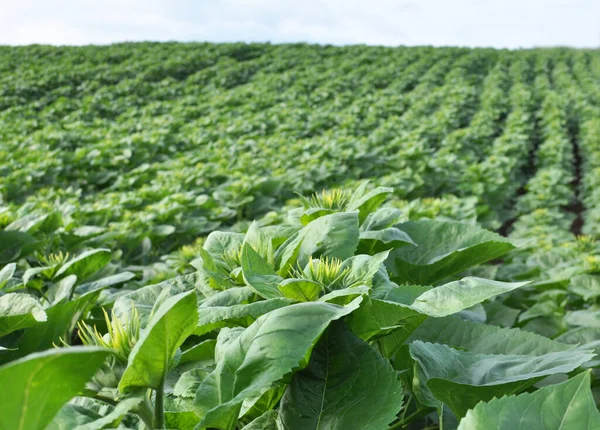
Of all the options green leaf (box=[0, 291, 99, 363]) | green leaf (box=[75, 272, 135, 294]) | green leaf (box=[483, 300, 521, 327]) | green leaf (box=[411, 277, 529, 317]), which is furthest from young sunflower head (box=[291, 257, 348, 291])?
green leaf (box=[483, 300, 521, 327])

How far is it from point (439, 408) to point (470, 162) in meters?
6.40

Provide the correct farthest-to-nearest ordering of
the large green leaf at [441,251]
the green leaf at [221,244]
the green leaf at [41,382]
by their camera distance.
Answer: the large green leaf at [441,251] → the green leaf at [221,244] → the green leaf at [41,382]

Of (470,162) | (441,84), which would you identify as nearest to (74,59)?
(441,84)

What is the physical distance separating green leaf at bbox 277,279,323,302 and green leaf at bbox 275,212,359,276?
0.38 ft

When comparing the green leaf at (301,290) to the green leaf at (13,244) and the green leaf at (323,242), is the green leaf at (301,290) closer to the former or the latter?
the green leaf at (323,242)

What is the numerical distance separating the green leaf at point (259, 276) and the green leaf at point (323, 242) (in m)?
0.04

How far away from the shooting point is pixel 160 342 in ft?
2.00

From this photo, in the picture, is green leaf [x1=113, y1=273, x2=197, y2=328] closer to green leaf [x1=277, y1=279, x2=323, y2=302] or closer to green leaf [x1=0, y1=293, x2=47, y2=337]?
green leaf [x1=0, y1=293, x2=47, y2=337]

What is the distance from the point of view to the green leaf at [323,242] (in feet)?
3.11

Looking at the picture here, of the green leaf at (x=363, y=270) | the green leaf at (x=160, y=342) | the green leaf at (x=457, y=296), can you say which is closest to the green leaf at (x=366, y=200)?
the green leaf at (x=363, y=270)

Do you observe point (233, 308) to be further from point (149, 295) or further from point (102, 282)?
point (102, 282)

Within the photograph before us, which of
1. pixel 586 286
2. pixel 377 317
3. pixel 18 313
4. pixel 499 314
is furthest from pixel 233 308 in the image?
pixel 586 286

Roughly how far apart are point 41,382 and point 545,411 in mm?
472

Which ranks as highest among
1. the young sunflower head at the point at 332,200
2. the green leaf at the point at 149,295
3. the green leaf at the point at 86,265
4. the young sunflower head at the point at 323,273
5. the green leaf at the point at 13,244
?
the young sunflower head at the point at 332,200
